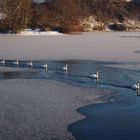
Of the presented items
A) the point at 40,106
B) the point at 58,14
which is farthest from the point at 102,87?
the point at 58,14

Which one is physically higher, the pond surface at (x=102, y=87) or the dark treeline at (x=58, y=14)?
the dark treeline at (x=58, y=14)

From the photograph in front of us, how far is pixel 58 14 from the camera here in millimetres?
54438

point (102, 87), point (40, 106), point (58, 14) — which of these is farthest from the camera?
point (58, 14)

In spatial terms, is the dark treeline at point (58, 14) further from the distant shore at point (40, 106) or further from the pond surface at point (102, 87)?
the distant shore at point (40, 106)

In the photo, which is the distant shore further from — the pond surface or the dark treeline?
the dark treeline

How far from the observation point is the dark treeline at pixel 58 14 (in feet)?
165

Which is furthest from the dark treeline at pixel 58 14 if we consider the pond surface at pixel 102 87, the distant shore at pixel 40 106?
the distant shore at pixel 40 106

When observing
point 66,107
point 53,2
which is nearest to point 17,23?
point 53,2

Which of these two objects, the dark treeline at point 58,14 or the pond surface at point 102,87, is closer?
A: the pond surface at point 102,87

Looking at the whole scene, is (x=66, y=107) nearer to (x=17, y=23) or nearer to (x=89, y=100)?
(x=89, y=100)

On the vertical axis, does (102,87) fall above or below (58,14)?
below

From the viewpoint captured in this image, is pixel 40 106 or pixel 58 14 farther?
pixel 58 14

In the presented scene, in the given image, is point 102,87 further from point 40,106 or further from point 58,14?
point 58,14

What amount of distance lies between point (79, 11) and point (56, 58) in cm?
3465
